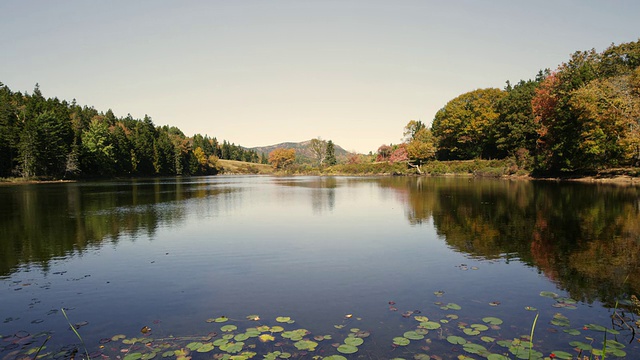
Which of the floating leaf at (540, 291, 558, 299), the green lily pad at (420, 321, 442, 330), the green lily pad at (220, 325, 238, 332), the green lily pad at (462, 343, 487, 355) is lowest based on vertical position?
the floating leaf at (540, 291, 558, 299)

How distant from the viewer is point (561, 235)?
642 inches

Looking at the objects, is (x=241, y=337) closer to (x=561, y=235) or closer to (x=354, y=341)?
(x=354, y=341)

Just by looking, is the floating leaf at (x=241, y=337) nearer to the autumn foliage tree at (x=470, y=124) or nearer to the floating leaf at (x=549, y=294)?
the floating leaf at (x=549, y=294)

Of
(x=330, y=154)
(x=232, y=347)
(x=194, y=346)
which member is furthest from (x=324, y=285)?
(x=330, y=154)

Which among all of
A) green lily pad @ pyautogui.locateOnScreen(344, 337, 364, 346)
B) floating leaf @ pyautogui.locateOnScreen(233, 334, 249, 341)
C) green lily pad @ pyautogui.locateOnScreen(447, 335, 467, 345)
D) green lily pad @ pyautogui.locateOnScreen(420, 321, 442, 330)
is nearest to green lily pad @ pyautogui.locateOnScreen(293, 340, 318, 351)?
green lily pad @ pyautogui.locateOnScreen(344, 337, 364, 346)

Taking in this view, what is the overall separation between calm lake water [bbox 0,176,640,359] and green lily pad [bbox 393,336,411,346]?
0.07m

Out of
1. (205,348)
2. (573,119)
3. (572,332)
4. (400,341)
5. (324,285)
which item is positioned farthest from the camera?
(573,119)

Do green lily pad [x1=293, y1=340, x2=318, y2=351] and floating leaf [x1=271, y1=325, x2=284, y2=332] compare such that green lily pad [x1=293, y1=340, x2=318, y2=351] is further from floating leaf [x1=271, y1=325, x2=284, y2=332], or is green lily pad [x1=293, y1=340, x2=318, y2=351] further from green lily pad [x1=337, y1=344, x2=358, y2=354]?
floating leaf [x1=271, y1=325, x2=284, y2=332]

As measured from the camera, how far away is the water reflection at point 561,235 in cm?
1045

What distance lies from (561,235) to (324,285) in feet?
39.0

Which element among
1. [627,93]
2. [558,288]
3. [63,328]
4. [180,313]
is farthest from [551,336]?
[627,93]

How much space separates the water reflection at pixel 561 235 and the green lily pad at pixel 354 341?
226 inches

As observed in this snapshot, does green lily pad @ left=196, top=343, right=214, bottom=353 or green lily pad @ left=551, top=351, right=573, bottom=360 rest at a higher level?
green lily pad @ left=196, top=343, right=214, bottom=353

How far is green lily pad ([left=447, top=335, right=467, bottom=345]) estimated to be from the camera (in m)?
6.63
